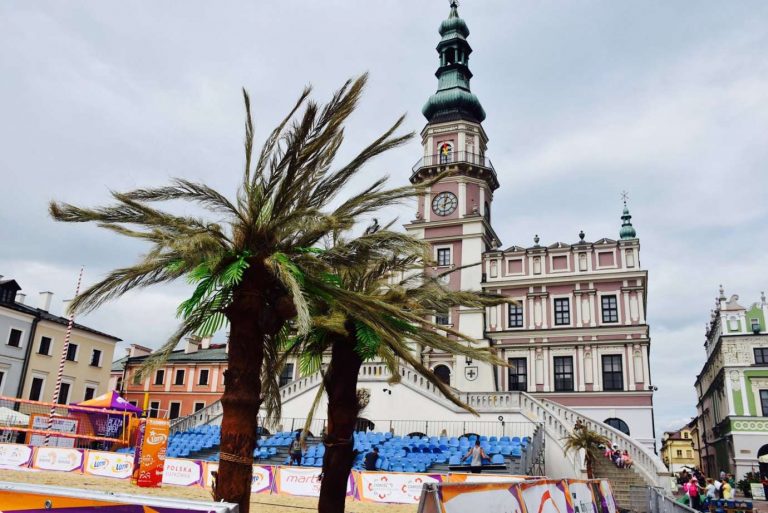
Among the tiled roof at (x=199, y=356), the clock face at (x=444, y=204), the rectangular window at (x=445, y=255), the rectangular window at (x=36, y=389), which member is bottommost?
the rectangular window at (x=36, y=389)

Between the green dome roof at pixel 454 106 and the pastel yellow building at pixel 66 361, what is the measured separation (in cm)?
3175

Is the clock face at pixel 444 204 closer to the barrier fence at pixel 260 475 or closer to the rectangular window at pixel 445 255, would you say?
the rectangular window at pixel 445 255

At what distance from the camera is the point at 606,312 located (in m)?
36.0

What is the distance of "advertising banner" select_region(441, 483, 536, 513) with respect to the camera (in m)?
5.01

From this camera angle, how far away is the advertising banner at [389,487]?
54.2 feet

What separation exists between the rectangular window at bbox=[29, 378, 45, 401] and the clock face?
3022 cm

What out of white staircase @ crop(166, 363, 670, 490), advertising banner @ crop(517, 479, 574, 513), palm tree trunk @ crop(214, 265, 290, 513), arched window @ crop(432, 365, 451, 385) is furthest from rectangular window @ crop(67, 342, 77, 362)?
advertising banner @ crop(517, 479, 574, 513)

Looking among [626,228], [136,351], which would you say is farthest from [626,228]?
[136,351]

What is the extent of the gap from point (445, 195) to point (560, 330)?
40.7ft

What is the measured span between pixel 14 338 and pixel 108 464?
23689mm

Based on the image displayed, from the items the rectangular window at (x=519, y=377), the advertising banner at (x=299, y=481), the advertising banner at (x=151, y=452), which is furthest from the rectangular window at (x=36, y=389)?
the rectangular window at (x=519, y=377)

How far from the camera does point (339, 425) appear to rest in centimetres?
906

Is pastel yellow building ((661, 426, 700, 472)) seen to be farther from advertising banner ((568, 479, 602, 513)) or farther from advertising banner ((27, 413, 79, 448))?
advertising banner ((568, 479, 602, 513))

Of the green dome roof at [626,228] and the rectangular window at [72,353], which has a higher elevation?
the green dome roof at [626,228]
